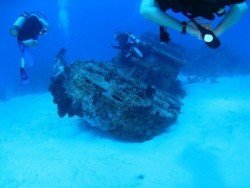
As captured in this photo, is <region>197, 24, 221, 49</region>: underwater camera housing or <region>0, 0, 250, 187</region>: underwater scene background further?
<region>0, 0, 250, 187</region>: underwater scene background

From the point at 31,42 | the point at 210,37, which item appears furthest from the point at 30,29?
the point at 210,37

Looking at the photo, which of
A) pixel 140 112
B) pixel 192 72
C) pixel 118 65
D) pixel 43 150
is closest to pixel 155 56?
pixel 118 65

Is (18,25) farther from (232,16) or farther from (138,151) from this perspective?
(232,16)

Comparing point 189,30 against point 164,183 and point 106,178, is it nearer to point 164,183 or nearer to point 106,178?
point 164,183

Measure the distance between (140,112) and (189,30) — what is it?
20.5ft

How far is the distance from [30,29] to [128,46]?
4722mm

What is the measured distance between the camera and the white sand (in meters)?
7.46

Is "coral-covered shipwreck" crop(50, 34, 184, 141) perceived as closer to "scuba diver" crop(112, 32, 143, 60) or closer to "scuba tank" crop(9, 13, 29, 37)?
"scuba diver" crop(112, 32, 143, 60)

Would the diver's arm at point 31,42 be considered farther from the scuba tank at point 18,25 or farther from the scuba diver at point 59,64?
the scuba diver at point 59,64

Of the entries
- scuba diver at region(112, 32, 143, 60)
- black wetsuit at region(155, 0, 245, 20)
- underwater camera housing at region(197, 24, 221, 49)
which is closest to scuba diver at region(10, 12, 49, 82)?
scuba diver at region(112, 32, 143, 60)

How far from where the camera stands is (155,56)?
12906 mm

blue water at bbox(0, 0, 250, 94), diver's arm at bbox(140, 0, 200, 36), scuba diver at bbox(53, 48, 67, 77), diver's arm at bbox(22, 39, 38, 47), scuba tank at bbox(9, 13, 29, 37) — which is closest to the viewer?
diver's arm at bbox(140, 0, 200, 36)

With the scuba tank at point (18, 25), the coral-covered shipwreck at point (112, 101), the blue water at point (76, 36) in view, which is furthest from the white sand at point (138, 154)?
the blue water at point (76, 36)

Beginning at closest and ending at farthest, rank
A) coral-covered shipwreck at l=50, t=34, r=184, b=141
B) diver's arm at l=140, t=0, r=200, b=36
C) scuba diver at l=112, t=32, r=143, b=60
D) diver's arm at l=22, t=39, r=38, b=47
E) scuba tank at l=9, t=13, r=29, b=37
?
1. diver's arm at l=140, t=0, r=200, b=36
2. scuba tank at l=9, t=13, r=29, b=37
3. diver's arm at l=22, t=39, r=38, b=47
4. coral-covered shipwreck at l=50, t=34, r=184, b=141
5. scuba diver at l=112, t=32, r=143, b=60
